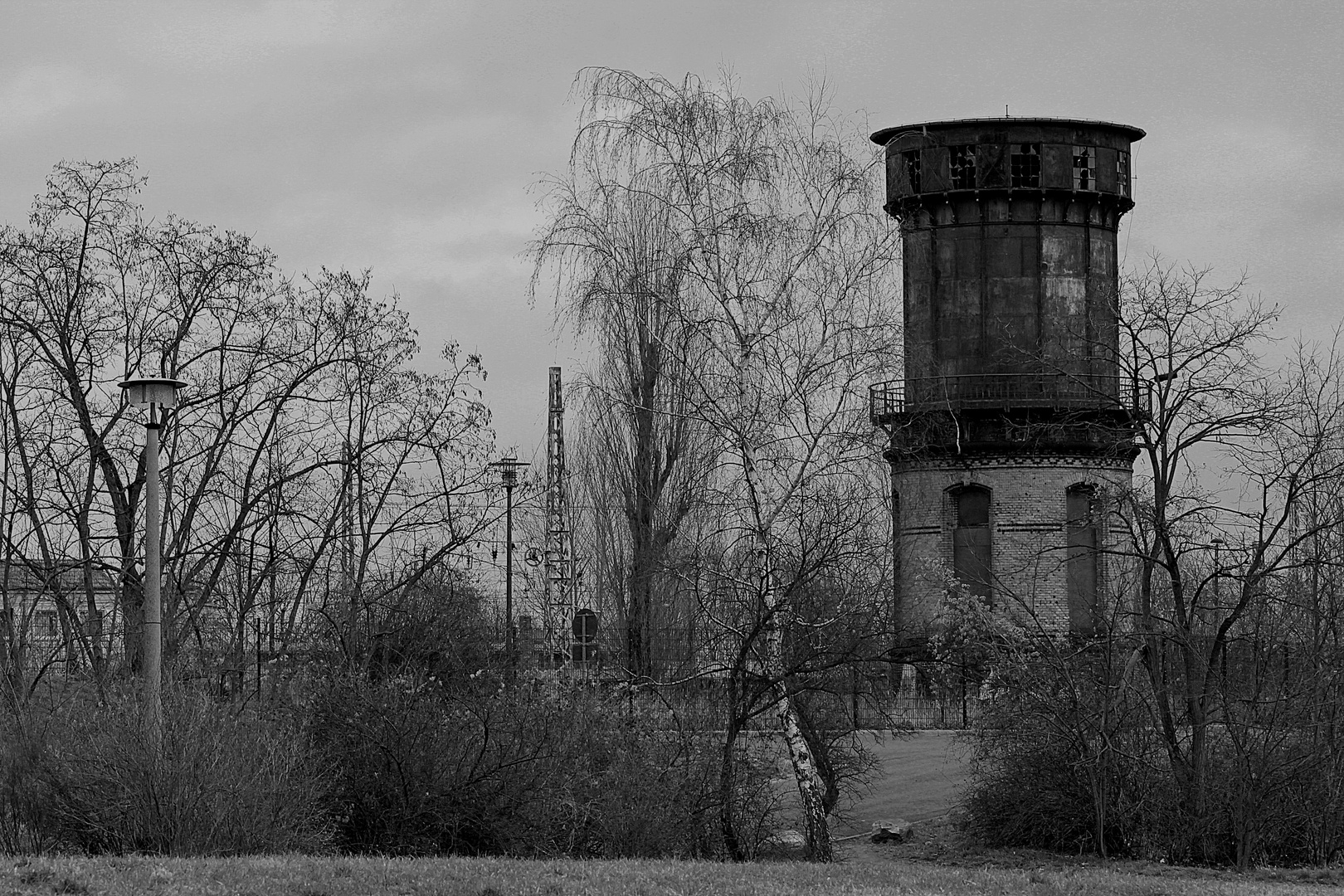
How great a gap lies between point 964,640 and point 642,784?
6975mm

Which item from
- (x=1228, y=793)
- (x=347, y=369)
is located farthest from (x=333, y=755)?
(x=1228, y=793)

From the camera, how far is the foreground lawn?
12.7 meters

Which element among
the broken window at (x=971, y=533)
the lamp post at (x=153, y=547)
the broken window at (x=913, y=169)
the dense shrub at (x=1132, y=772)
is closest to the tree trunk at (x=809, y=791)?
the dense shrub at (x=1132, y=772)

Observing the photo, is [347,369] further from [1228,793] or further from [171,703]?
[1228,793]

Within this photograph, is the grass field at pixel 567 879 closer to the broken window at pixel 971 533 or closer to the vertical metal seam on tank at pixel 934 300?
the broken window at pixel 971 533

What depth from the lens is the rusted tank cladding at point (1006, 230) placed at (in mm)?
44031

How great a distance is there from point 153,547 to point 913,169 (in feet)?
107

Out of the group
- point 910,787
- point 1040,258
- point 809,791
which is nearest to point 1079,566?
point 1040,258

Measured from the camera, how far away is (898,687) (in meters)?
38.4

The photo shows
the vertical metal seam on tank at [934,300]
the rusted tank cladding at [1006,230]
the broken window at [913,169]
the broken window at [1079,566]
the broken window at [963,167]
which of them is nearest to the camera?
the broken window at [1079,566]

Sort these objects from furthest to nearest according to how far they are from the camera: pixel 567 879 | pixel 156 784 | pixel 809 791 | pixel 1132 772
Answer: pixel 1132 772 → pixel 809 791 → pixel 156 784 → pixel 567 879

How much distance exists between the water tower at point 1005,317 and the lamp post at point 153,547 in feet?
95.1

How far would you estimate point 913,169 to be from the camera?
4516 cm

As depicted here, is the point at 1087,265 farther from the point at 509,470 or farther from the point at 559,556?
the point at 509,470
